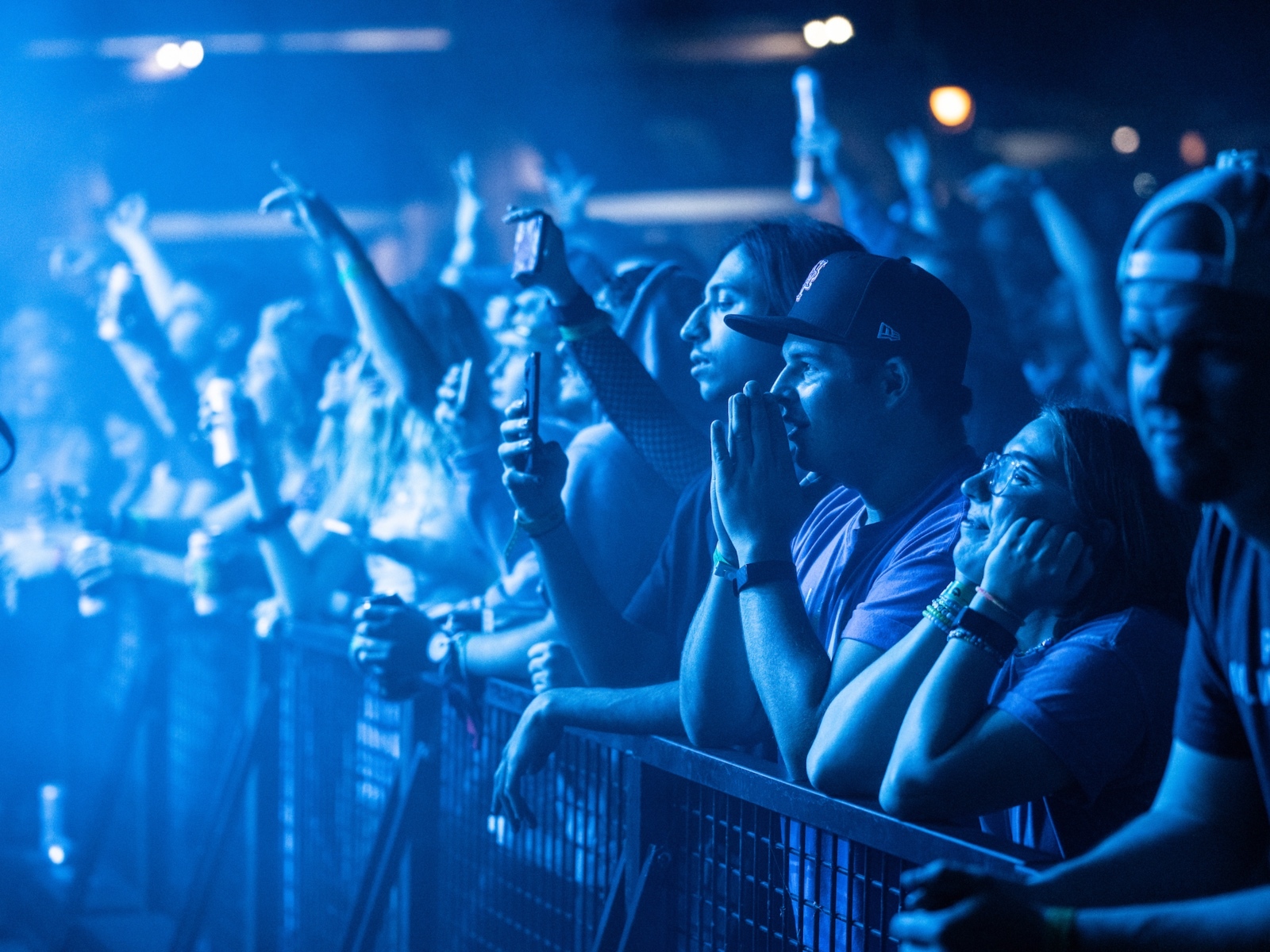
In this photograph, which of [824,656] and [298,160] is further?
[298,160]

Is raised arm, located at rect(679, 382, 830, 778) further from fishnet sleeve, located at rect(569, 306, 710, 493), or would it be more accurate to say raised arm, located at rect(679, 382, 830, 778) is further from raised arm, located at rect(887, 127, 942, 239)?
raised arm, located at rect(887, 127, 942, 239)

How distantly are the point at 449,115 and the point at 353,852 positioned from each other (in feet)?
19.6

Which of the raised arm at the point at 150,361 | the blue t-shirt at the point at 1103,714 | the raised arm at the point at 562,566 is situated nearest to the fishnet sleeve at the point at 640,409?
the raised arm at the point at 562,566

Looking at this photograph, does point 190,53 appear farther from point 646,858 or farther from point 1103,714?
point 1103,714

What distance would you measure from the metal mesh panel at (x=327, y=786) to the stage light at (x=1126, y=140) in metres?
6.25

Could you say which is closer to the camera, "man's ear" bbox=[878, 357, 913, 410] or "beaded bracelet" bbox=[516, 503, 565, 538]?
"man's ear" bbox=[878, 357, 913, 410]

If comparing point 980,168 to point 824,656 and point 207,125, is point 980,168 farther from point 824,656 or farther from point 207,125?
point 824,656

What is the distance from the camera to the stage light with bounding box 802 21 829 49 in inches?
305

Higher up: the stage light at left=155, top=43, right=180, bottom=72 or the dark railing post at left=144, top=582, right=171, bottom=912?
the stage light at left=155, top=43, right=180, bottom=72

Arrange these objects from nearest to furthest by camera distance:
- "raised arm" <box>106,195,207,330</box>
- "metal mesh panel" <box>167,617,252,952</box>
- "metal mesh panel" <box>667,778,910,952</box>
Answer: "metal mesh panel" <box>667,778,910,952</box>, "metal mesh panel" <box>167,617,252,952</box>, "raised arm" <box>106,195,207,330</box>

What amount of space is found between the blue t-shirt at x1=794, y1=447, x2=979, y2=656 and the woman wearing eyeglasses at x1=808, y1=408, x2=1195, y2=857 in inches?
4.9

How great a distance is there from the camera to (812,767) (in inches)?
62.8

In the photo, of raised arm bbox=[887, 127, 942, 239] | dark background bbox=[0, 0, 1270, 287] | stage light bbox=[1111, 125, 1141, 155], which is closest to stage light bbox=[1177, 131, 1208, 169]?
dark background bbox=[0, 0, 1270, 287]

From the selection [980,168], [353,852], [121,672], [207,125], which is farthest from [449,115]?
[353,852]
